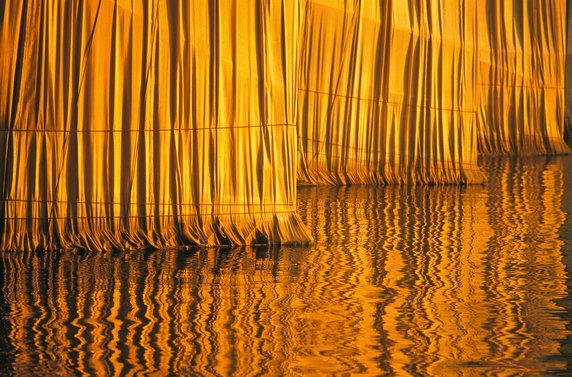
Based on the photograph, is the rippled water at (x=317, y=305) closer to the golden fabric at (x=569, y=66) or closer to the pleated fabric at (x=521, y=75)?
the pleated fabric at (x=521, y=75)

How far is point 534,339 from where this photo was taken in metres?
4.70

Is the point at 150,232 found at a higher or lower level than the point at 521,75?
lower

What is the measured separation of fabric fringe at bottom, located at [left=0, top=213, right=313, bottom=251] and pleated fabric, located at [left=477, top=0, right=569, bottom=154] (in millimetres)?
5734

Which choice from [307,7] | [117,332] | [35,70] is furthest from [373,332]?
[307,7]

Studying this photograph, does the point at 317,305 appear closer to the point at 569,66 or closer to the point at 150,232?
the point at 150,232

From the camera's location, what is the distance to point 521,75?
39.7ft

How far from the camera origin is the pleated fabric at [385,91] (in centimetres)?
909

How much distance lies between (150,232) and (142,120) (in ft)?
2.02

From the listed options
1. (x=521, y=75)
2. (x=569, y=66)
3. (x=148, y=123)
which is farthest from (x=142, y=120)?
(x=569, y=66)

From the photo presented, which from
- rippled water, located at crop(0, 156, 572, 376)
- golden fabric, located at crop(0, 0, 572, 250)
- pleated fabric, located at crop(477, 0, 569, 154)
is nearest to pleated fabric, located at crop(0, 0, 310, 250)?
golden fabric, located at crop(0, 0, 572, 250)

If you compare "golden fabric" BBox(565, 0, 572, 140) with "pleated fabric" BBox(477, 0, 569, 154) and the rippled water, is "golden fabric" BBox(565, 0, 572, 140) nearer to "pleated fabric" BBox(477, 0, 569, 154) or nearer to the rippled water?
"pleated fabric" BBox(477, 0, 569, 154)

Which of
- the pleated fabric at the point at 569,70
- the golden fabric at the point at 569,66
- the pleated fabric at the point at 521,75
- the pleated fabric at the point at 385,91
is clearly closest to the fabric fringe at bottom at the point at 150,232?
the pleated fabric at the point at 385,91

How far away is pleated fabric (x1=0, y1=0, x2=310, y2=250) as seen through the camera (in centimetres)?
614

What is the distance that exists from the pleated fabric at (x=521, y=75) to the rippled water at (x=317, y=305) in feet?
14.8
